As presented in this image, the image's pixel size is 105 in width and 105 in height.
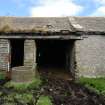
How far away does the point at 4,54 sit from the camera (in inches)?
577

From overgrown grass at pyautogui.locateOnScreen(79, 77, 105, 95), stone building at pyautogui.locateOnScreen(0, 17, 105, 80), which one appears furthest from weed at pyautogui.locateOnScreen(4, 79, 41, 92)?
overgrown grass at pyautogui.locateOnScreen(79, 77, 105, 95)

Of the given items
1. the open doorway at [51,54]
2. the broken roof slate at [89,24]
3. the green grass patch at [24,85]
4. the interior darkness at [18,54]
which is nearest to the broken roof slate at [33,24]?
the broken roof slate at [89,24]

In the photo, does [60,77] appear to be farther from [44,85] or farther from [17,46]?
[17,46]

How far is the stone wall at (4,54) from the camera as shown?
575 inches

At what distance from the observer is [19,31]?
14406mm

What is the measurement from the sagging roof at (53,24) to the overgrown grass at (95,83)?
2.22 m

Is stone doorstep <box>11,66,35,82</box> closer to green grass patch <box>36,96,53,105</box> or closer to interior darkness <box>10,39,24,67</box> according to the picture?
green grass patch <box>36,96,53,105</box>

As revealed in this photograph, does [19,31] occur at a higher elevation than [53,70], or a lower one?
higher

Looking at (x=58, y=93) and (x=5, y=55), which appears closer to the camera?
(x=58, y=93)

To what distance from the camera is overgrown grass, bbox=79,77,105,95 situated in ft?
40.3

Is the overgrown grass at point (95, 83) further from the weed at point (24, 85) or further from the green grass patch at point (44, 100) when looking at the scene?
the green grass patch at point (44, 100)

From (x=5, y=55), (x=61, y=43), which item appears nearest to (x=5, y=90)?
(x=5, y=55)

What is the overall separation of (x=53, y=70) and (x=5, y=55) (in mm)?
3345

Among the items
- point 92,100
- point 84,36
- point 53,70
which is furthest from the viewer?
point 53,70
